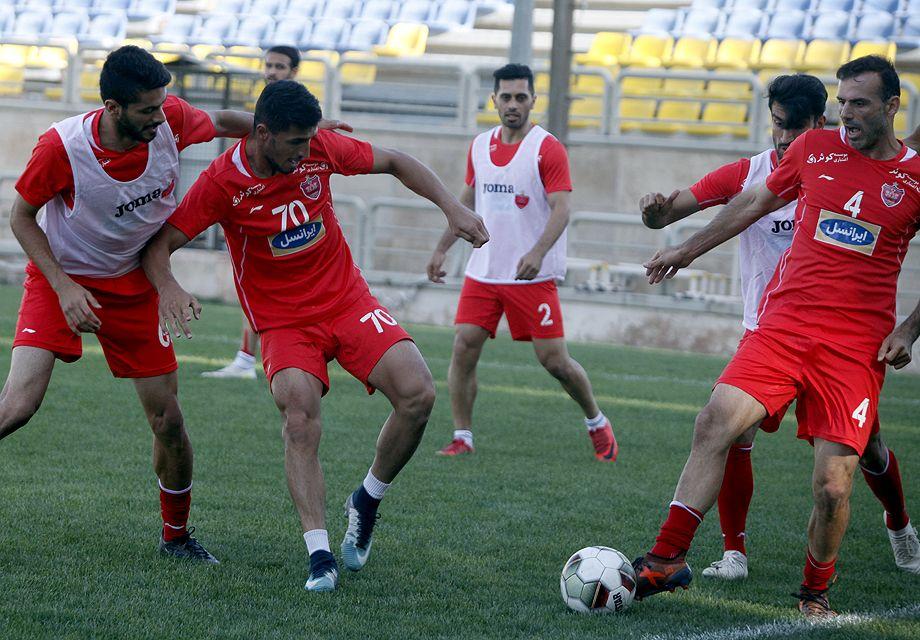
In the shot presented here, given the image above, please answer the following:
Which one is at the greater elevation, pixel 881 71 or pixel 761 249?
pixel 881 71

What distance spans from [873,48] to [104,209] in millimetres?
19545

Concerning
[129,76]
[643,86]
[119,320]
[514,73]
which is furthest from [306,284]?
[643,86]

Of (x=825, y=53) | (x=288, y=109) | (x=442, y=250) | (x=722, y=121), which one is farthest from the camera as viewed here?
(x=825, y=53)

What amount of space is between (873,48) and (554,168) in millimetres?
15715

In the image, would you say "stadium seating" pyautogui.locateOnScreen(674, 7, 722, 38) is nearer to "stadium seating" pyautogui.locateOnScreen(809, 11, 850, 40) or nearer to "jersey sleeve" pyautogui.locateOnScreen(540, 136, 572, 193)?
"stadium seating" pyautogui.locateOnScreen(809, 11, 850, 40)

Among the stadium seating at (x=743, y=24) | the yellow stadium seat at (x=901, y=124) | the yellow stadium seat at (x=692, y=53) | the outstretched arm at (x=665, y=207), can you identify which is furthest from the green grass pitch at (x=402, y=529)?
the stadium seating at (x=743, y=24)

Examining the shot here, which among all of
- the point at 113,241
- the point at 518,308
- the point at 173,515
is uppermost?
the point at 113,241

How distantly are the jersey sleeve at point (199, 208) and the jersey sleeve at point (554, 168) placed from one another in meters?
3.56

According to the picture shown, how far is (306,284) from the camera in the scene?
17.1 feet

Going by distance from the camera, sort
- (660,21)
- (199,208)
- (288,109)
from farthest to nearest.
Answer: (660,21) → (199,208) → (288,109)

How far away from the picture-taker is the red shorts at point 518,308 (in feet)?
26.8

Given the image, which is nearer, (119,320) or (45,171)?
(45,171)

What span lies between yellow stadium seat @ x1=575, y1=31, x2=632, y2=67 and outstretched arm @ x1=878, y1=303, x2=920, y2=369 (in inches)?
760

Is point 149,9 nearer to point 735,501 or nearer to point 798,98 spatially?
point 798,98
